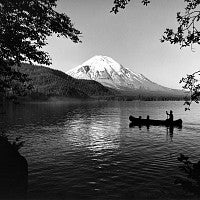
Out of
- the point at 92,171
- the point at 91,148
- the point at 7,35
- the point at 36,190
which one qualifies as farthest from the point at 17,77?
the point at 91,148

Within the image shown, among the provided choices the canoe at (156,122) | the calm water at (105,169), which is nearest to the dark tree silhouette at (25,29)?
the calm water at (105,169)

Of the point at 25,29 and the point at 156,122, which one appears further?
the point at 156,122

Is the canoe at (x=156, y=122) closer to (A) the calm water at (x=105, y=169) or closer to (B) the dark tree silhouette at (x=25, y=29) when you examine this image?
(A) the calm water at (x=105, y=169)

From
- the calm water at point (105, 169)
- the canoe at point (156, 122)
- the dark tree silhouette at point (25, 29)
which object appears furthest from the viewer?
the canoe at point (156, 122)

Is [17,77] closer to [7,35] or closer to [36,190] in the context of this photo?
[7,35]

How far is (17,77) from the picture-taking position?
45.2ft

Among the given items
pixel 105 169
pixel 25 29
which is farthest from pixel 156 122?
pixel 25 29

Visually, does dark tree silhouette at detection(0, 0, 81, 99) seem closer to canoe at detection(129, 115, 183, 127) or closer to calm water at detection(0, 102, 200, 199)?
calm water at detection(0, 102, 200, 199)

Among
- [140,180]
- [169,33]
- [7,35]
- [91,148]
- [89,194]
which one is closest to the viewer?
[169,33]

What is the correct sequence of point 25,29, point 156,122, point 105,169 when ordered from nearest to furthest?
point 25,29
point 105,169
point 156,122

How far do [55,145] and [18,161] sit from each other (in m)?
19.0

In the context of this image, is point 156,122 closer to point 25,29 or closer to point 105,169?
point 105,169

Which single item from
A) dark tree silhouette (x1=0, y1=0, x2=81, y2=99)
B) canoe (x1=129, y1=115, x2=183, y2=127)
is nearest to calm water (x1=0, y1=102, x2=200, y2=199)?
dark tree silhouette (x1=0, y1=0, x2=81, y2=99)

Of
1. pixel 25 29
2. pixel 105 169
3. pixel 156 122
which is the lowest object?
pixel 105 169
